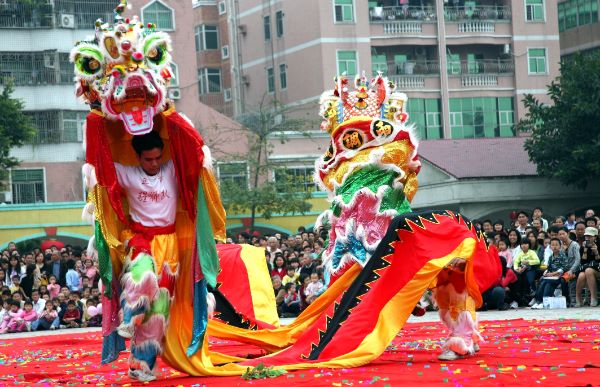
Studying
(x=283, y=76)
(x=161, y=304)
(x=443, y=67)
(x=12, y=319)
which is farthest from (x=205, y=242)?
(x=283, y=76)

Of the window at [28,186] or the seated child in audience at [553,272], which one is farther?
the window at [28,186]

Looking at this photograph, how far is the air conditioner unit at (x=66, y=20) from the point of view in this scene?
112 ft

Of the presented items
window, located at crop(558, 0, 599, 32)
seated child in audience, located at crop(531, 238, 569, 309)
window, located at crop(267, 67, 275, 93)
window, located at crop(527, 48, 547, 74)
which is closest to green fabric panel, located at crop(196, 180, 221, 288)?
seated child in audience, located at crop(531, 238, 569, 309)

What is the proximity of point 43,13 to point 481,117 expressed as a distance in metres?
14.5

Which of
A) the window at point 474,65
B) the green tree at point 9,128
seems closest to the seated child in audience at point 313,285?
the green tree at point 9,128

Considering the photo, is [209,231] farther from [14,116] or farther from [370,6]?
[370,6]

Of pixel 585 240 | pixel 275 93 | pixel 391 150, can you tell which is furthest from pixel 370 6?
pixel 391 150

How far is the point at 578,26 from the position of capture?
41.5m

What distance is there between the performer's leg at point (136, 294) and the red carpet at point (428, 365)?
39cm

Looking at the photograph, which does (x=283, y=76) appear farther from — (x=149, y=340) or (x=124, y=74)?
(x=149, y=340)

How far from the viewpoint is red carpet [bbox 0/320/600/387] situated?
7082mm

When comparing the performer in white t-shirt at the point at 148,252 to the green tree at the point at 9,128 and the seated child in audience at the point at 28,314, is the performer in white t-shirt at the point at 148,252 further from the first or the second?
the green tree at the point at 9,128

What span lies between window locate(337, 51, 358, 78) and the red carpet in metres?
26.6

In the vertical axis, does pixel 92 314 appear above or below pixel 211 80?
below
